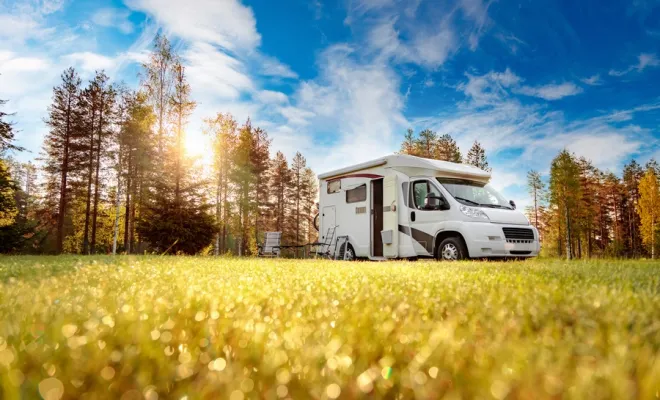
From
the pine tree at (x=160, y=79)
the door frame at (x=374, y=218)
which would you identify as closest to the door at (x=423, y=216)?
the door frame at (x=374, y=218)

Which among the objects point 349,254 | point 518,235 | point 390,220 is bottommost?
point 349,254

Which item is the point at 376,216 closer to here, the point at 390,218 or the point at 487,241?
the point at 390,218

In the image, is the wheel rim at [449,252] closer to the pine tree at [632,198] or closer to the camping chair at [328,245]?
the camping chair at [328,245]

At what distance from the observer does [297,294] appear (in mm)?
2695

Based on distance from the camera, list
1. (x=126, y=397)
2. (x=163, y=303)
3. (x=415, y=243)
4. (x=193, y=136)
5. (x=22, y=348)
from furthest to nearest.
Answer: (x=193, y=136) < (x=415, y=243) < (x=163, y=303) < (x=22, y=348) < (x=126, y=397)

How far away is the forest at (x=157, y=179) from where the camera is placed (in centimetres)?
1816

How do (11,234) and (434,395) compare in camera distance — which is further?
(11,234)

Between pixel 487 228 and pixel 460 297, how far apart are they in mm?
7559

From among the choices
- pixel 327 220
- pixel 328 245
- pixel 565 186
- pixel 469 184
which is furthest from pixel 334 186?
pixel 565 186

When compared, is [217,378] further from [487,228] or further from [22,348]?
[487,228]

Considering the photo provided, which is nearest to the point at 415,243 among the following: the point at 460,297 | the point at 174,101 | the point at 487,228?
the point at 487,228

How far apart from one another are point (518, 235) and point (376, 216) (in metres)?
4.07

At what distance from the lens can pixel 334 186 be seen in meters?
13.8

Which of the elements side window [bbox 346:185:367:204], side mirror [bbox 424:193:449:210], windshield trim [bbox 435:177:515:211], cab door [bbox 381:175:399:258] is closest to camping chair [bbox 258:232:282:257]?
side window [bbox 346:185:367:204]
